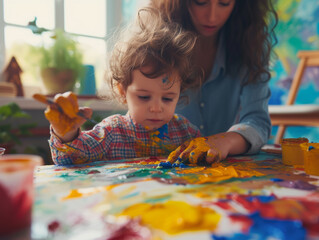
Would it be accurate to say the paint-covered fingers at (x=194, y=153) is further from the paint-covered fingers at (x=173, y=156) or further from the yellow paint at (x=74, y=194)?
the yellow paint at (x=74, y=194)

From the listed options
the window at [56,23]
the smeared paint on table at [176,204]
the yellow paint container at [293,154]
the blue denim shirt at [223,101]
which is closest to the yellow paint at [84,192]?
the smeared paint on table at [176,204]

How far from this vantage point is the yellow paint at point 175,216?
1.08 feet

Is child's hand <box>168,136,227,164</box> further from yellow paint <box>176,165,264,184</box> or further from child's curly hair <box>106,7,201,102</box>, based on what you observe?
child's curly hair <box>106,7,201,102</box>

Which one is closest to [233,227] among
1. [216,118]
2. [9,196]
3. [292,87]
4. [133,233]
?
[133,233]

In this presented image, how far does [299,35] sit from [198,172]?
1.93 metres

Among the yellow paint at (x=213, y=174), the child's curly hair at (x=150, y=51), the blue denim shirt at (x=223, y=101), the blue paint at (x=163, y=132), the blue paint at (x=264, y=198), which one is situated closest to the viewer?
the blue paint at (x=264, y=198)

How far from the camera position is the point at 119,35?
3.19ft

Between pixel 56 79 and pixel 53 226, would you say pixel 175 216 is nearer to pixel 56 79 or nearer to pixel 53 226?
pixel 53 226

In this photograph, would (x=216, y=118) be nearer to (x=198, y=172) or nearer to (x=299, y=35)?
(x=198, y=172)

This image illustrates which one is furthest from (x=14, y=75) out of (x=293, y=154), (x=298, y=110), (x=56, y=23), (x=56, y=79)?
(x=298, y=110)

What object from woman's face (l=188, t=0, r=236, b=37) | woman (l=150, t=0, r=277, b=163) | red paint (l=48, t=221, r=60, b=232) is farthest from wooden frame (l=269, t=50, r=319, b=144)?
red paint (l=48, t=221, r=60, b=232)

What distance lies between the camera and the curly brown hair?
3.44 feet

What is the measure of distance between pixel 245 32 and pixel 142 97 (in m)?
0.54

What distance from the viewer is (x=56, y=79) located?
5.83 ft
